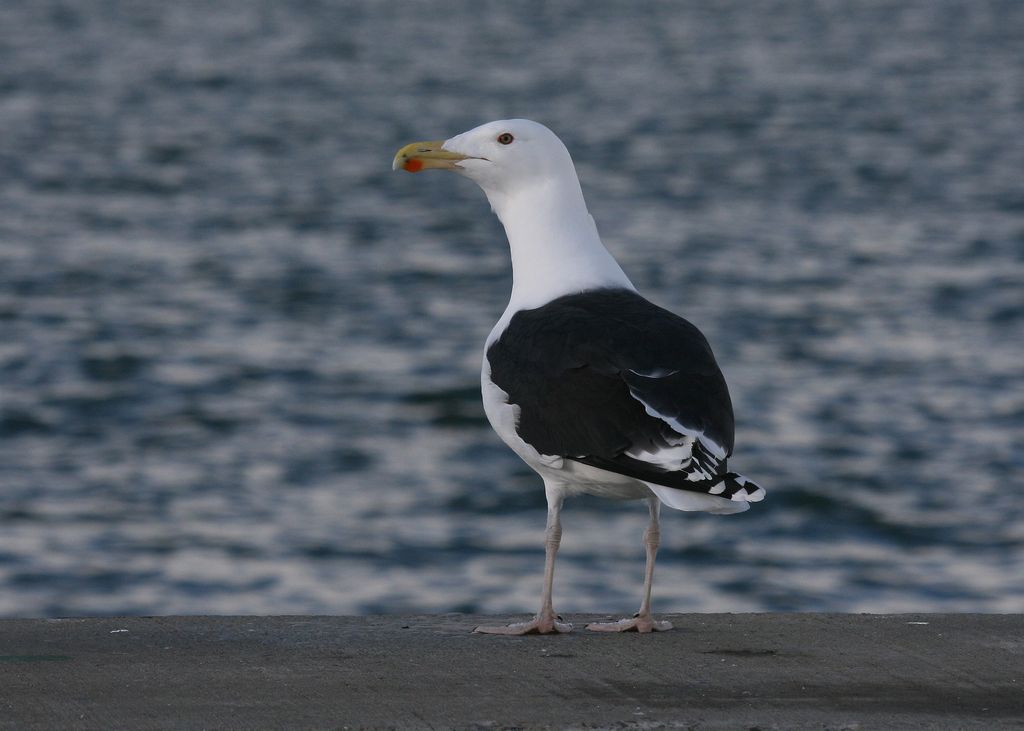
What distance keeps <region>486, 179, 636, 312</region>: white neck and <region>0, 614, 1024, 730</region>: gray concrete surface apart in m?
1.19

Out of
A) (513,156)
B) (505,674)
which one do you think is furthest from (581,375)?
(513,156)

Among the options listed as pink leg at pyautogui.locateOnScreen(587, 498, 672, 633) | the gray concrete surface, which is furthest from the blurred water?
the gray concrete surface

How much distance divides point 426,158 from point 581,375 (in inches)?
56.1

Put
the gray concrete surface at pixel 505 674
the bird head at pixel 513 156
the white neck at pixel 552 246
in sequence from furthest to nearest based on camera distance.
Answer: the bird head at pixel 513 156, the white neck at pixel 552 246, the gray concrete surface at pixel 505 674

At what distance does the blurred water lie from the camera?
41.4 ft

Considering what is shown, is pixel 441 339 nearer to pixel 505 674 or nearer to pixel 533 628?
pixel 533 628

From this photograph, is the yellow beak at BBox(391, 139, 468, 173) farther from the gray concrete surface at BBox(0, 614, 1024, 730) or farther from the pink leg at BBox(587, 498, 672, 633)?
the gray concrete surface at BBox(0, 614, 1024, 730)

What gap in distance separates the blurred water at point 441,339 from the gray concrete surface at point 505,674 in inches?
225

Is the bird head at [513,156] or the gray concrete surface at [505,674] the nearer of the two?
the gray concrete surface at [505,674]

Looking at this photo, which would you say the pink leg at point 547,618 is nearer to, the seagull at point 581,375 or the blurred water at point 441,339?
the seagull at point 581,375

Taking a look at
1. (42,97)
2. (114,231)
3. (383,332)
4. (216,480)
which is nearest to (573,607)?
(216,480)

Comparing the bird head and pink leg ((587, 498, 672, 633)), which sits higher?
the bird head

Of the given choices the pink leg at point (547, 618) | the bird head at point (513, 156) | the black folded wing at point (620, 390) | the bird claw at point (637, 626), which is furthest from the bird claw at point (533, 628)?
the bird head at point (513, 156)

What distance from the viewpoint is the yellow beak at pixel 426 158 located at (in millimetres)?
6652
